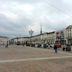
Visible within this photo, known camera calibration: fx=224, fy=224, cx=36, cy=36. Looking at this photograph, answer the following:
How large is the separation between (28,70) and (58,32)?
362 feet

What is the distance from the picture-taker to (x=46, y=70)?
596 inches

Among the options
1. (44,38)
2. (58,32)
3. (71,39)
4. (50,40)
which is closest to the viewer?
(71,39)

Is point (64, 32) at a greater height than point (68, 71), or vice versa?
point (64, 32)

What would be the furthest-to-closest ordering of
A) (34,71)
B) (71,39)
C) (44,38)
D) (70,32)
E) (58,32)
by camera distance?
(44,38), (58,32), (70,32), (71,39), (34,71)

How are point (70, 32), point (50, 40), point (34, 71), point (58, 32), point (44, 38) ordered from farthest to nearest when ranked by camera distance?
point (44, 38) → point (50, 40) → point (58, 32) → point (70, 32) → point (34, 71)

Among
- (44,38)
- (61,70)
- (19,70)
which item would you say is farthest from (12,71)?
(44,38)

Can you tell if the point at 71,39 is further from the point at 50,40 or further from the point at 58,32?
the point at 50,40

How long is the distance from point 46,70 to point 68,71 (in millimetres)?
1474

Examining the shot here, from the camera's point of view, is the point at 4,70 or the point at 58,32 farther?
the point at 58,32

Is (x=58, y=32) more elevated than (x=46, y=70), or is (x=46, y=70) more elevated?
(x=58, y=32)

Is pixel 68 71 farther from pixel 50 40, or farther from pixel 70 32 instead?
pixel 50 40

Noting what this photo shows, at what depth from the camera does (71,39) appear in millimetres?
103938

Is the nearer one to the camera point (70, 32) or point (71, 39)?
point (71, 39)

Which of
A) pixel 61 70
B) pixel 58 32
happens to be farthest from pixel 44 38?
pixel 61 70
